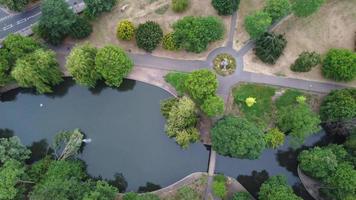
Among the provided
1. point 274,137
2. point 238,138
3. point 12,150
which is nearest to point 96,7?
point 12,150

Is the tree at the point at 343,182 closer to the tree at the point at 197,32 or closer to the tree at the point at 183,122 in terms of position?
the tree at the point at 183,122

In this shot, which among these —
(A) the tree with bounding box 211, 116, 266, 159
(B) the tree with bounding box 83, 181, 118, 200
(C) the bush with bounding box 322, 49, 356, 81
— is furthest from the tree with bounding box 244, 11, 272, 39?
(B) the tree with bounding box 83, 181, 118, 200

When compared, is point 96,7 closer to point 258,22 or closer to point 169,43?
point 169,43

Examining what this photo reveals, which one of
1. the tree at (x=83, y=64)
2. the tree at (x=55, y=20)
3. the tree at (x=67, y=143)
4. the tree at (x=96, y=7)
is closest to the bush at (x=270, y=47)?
the tree at (x=96, y=7)

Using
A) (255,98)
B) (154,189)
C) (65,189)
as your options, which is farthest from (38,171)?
(255,98)

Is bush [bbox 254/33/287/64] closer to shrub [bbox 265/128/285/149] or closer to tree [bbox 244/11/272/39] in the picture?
tree [bbox 244/11/272/39]

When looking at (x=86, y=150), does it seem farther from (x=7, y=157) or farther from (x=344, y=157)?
(x=344, y=157)
